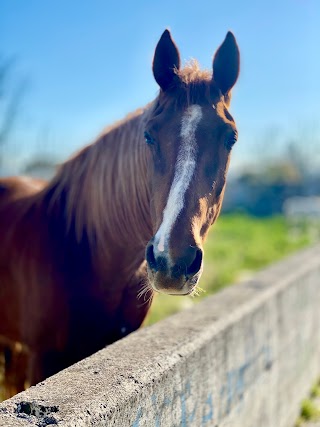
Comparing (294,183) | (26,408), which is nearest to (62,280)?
(26,408)

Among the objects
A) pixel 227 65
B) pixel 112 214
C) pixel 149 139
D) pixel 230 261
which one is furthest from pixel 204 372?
pixel 230 261

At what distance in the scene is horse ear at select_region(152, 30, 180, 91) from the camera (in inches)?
102

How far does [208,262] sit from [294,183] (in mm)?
30754

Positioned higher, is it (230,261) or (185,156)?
(185,156)

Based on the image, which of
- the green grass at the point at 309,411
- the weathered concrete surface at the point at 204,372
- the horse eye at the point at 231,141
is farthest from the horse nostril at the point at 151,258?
the green grass at the point at 309,411

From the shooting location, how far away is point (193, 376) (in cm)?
223

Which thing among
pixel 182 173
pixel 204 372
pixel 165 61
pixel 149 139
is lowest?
pixel 204 372

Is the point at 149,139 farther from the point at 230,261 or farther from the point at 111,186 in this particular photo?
the point at 230,261

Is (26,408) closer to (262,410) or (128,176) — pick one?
(128,176)

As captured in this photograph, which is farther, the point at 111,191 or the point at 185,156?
the point at 111,191

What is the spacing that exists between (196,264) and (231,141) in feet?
2.58

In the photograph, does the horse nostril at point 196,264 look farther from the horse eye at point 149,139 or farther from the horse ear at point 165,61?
the horse ear at point 165,61

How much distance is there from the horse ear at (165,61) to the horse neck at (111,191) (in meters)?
0.26

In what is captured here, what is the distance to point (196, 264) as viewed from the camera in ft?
6.50
